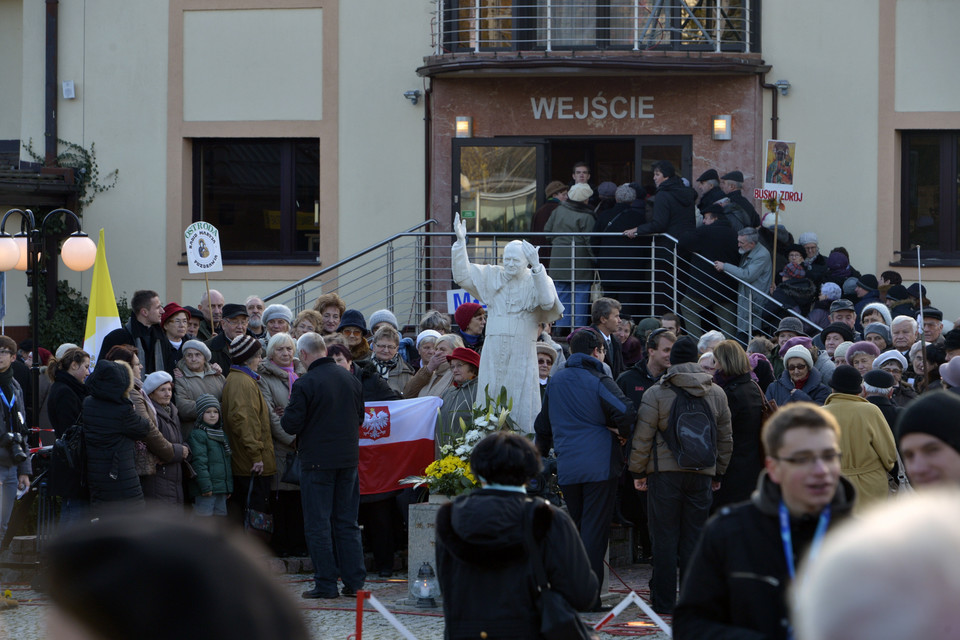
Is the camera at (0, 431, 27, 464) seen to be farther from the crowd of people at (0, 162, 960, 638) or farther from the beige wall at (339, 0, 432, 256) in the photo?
the beige wall at (339, 0, 432, 256)

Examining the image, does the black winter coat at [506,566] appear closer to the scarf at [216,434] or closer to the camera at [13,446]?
the scarf at [216,434]

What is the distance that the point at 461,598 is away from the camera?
5.32 metres

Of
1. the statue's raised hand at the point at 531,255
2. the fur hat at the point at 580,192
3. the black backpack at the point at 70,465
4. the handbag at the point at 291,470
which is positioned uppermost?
the fur hat at the point at 580,192

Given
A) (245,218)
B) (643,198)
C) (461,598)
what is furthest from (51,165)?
(461,598)

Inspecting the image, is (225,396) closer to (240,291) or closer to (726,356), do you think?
(726,356)

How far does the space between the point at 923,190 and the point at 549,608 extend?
15.4 meters

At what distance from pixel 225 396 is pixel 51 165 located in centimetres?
1032

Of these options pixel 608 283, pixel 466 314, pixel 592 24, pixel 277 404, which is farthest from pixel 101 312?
pixel 592 24

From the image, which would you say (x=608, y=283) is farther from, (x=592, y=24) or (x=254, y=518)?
(x=254, y=518)

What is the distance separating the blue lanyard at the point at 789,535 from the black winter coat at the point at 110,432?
21.2 feet

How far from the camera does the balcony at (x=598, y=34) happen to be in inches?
705

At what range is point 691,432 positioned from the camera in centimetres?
881

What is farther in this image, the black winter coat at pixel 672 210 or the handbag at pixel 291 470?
the black winter coat at pixel 672 210

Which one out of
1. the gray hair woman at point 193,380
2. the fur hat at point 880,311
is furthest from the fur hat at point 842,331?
the gray hair woman at point 193,380
